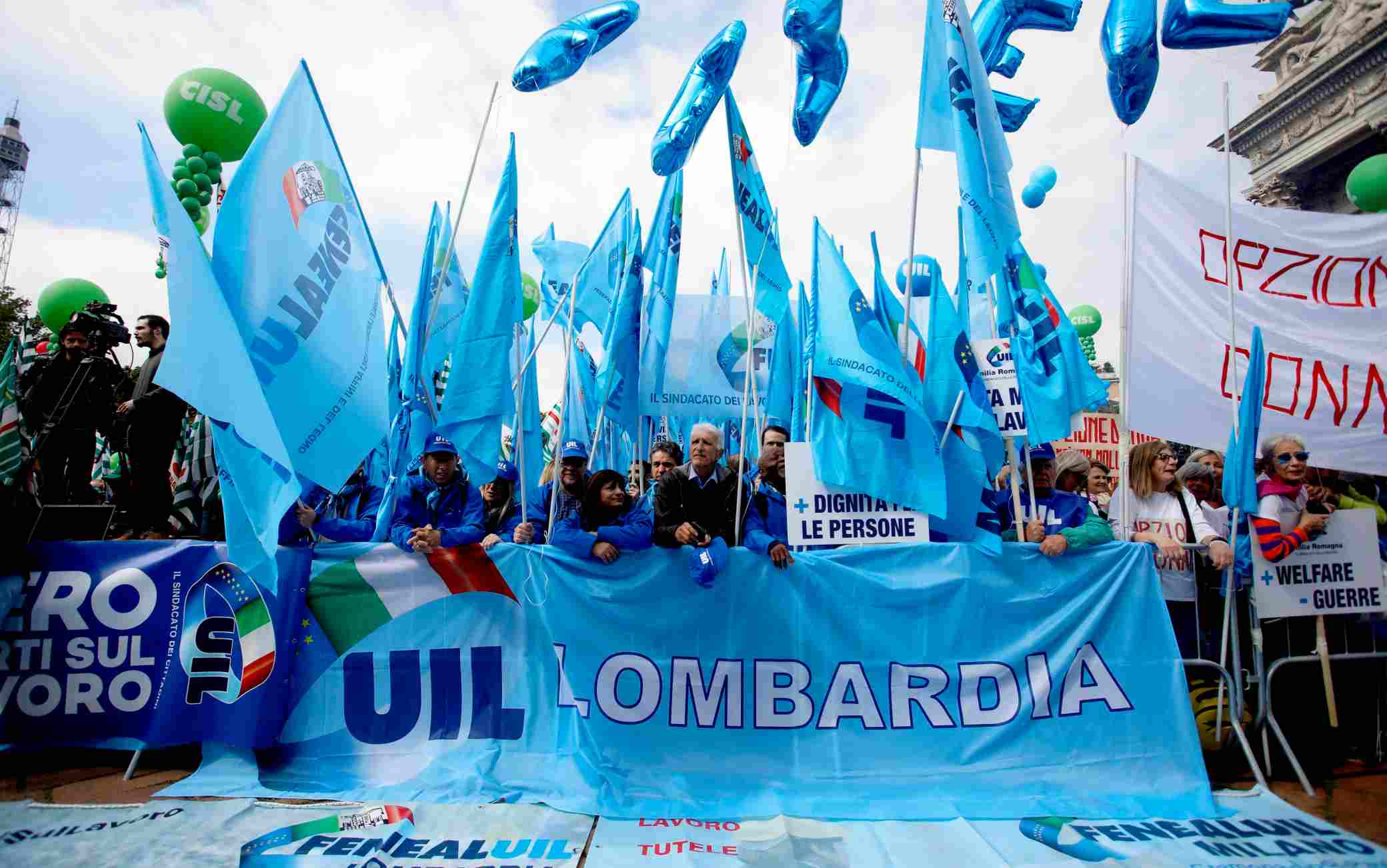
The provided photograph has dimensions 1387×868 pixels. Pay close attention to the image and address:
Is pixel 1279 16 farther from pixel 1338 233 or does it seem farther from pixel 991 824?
pixel 991 824

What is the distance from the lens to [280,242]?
4.18 m

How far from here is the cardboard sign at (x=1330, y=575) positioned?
14.8 ft

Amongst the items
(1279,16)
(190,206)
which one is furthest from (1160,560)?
(190,206)

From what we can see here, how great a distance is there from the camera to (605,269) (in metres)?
8.33

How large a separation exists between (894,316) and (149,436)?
16.8 ft

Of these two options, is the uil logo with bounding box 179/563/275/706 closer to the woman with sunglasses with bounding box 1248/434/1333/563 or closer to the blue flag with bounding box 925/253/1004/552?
the blue flag with bounding box 925/253/1004/552

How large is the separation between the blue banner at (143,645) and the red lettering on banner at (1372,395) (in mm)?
7016

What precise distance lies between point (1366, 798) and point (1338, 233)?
3860 millimetres

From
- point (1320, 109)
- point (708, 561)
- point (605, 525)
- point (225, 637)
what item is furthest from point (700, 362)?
point (1320, 109)

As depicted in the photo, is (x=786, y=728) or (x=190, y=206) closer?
(x=786, y=728)

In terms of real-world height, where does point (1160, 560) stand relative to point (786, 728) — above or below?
above

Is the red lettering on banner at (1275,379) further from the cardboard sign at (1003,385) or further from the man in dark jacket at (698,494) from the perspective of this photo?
the man in dark jacket at (698,494)

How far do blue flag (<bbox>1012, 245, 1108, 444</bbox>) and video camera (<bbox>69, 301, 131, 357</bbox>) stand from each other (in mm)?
6511

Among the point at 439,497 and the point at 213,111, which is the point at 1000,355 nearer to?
the point at 439,497
